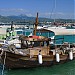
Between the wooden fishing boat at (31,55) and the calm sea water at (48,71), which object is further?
the wooden fishing boat at (31,55)

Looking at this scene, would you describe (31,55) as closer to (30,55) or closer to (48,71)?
(30,55)

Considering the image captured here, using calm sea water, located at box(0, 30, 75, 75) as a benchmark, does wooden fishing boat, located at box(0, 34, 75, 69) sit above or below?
above

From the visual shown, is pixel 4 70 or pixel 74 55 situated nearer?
pixel 4 70

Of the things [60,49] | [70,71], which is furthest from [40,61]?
[60,49]

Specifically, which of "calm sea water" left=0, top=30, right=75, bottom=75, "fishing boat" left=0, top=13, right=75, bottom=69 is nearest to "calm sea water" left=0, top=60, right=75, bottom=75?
"calm sea water" left=0, top=30, right=75, bottom=75

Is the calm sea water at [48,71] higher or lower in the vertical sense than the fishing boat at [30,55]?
lower

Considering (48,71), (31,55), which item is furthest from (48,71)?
(31,55)

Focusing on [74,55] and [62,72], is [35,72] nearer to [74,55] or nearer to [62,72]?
[62,72]

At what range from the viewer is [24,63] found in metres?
26.8

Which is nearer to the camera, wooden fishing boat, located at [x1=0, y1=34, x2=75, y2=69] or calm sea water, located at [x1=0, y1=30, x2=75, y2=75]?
calm sea water, located at [x1=0, y1=30, x2=75, y2=75]

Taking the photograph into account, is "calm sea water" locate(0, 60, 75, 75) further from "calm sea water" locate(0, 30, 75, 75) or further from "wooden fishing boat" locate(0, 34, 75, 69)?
"wooden fishing boat" locate(0, 34, 75, 69)

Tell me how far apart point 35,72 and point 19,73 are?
154 centimetres

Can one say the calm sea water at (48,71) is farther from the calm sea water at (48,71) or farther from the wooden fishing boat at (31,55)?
the wooden fishing boat at (31,55)

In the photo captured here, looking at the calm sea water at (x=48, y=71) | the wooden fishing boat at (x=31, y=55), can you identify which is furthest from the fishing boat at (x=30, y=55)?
the calm sea water at (x=48, y=71)
